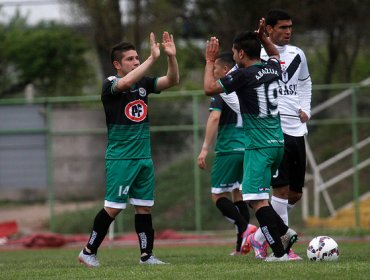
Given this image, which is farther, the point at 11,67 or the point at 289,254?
the point at 11,67

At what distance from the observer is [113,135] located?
9.58m

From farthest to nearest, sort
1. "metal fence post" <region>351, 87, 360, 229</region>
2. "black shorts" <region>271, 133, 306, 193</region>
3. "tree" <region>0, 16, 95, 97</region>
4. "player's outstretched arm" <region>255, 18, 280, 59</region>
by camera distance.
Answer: "tree" <region>0, 16, 95, 97</region> < "metal fence post" <region>351, 87, 360, 229</region> < "black shorts" <region>271, 133, 306, 193</region> < "player's outstretched arm" <region>255, 18, 280, 59</region>

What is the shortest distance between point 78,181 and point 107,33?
4306 millimetres

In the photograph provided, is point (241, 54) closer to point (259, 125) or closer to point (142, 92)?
point (259, 125)

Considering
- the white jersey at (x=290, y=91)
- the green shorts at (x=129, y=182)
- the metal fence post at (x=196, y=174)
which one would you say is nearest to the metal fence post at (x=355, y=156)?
the metal fence post at (x=196, y=174)

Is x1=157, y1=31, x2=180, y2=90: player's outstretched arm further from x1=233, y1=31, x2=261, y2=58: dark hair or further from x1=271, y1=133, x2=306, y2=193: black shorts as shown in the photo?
x1=271, y1=133, x2=306, y2=193: black shorts

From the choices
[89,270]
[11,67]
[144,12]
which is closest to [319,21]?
[144,12]

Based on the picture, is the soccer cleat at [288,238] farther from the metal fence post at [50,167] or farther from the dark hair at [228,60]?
the metal fence post at [50,167]

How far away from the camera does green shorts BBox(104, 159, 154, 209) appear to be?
9.47 meters

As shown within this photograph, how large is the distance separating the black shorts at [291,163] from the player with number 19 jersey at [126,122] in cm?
139

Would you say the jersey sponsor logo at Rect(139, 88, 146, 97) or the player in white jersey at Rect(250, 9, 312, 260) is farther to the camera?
the player in white jersey at Rect(250, 9, 312, 260)

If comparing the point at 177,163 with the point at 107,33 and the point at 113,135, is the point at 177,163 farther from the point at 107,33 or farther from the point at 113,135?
the point at 113,135

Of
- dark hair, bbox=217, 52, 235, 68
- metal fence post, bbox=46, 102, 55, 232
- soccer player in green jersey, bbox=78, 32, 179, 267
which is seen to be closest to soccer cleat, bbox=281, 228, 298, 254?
soccer player in green jersey, bbox=78, 32, 179, 267

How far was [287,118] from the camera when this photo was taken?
997 cm
